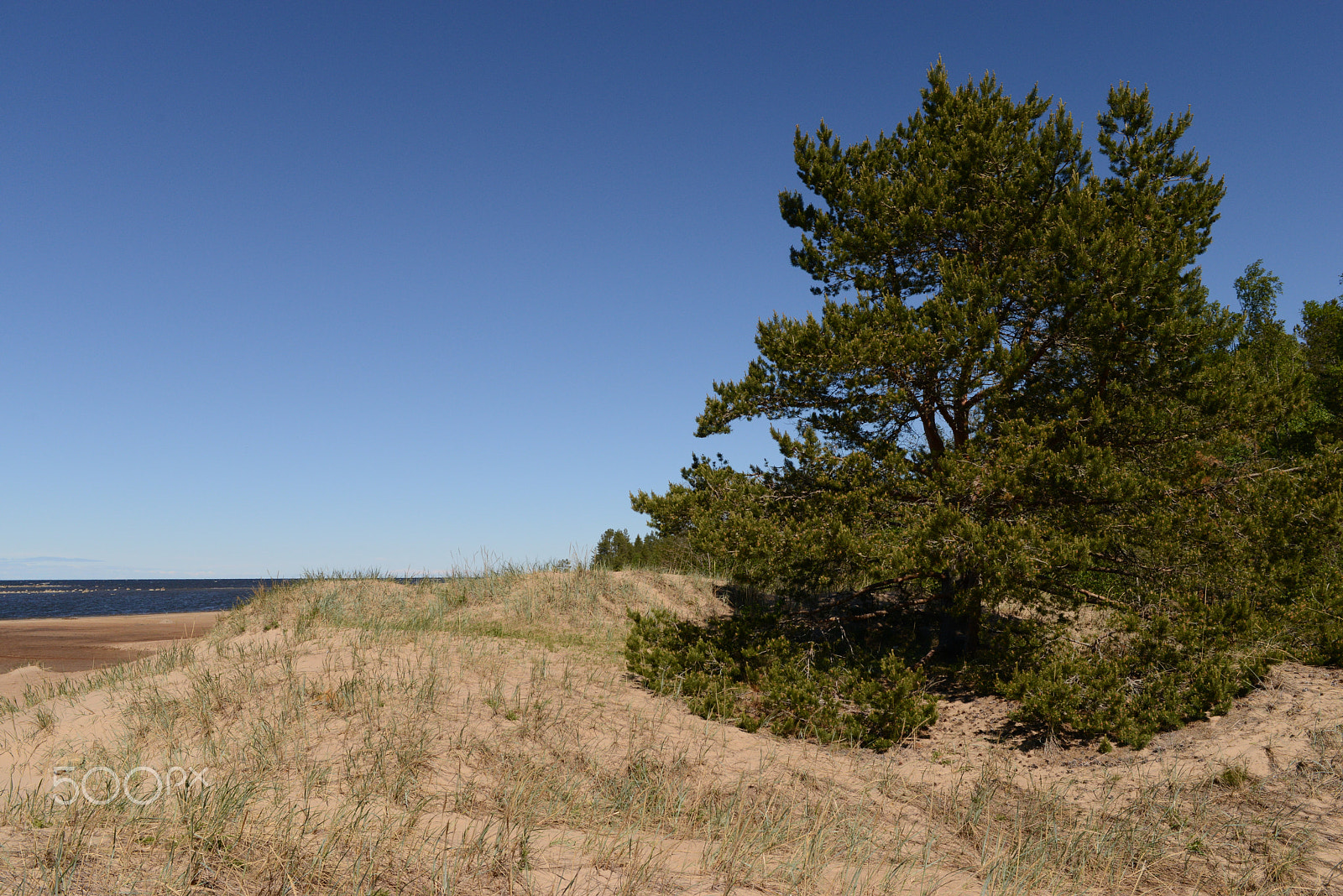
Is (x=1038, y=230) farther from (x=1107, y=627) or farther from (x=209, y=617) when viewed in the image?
(x=209, y=617)

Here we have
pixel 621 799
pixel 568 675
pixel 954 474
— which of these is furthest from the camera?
pixel 568 675

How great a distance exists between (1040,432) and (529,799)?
8492 mm

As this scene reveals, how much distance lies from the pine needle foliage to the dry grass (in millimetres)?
2277

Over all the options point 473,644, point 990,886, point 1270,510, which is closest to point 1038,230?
point 1270,510

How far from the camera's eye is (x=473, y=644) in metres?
12.8

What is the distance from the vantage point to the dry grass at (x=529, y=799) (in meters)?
4.68

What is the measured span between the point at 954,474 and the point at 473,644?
832 cm

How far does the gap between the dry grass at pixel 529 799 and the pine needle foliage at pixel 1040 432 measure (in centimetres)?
228

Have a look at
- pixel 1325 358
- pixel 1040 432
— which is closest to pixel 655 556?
pixel 1040 432

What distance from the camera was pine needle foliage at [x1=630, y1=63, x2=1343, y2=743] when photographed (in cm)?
1010

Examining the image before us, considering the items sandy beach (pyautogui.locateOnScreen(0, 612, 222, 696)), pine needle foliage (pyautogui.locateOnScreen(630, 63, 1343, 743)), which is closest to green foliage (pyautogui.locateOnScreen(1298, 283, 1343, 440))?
pine needle foliage (pyautogui.locateOnScreen(630, 63, 1343, 743))

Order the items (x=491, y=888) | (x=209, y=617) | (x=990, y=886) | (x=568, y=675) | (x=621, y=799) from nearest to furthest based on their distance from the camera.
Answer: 1. (x=491, y=888)
2. (x=990, y=886)
3. (x=621, y=799)
4. (x=568, y=675)
5. (x=209, y=617)

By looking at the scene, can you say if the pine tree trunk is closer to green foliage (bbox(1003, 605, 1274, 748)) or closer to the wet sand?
green foliage (bbox(1003, 605, 1274, 748))

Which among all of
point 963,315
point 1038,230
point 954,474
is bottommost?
point 954,474
